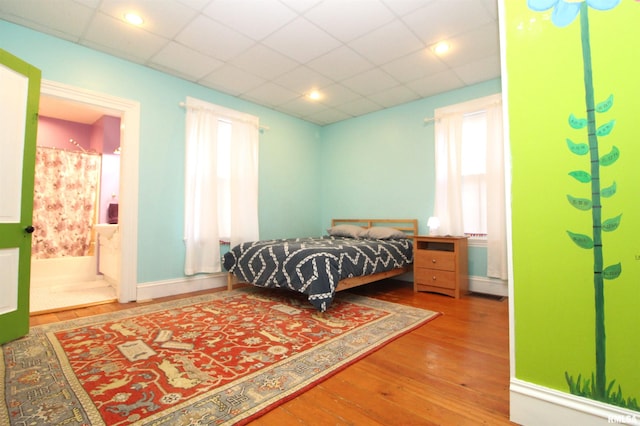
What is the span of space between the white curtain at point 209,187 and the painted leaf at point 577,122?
11.7 ft

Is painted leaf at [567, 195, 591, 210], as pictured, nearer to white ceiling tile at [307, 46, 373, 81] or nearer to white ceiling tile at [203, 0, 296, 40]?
white ceiling tile at [203, 0, 296, 40]

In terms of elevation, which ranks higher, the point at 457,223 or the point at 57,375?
the point at 457,223

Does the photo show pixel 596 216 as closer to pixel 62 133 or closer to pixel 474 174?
pixel 474 174

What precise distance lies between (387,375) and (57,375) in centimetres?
185

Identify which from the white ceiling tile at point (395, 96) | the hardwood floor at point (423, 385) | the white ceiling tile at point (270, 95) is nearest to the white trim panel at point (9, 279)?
the hardwood floor at point (423, 385)

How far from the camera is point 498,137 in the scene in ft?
11.8

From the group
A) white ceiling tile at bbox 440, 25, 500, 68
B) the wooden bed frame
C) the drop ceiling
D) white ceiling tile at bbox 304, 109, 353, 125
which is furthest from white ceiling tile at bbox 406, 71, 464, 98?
the wooden bed frame

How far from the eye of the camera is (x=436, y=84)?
3867 mm

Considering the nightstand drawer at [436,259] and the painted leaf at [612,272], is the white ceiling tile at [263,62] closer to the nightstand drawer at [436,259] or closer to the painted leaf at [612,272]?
the nightstand drawer at [436,259]

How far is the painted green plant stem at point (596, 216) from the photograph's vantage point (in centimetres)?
117

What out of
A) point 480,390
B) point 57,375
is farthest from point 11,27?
point 480,390

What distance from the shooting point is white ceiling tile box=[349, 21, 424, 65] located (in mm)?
2768

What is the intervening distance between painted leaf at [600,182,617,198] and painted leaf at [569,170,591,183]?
63 millimetres

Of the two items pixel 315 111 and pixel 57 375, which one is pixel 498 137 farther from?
pixel 57 375
